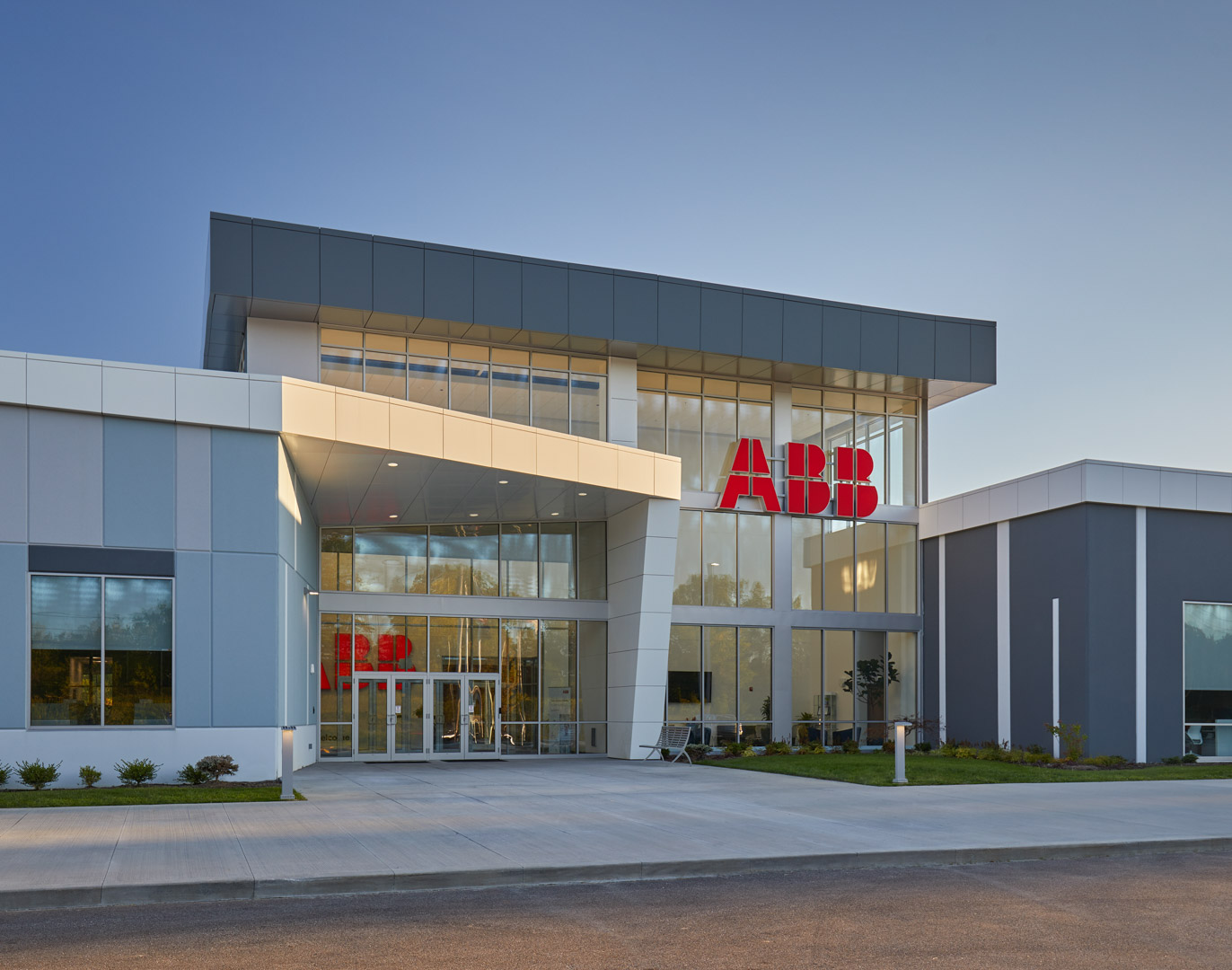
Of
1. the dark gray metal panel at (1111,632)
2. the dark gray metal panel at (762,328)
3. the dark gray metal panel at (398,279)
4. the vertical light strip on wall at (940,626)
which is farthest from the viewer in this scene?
the vertical light strip on wall at (940,626)

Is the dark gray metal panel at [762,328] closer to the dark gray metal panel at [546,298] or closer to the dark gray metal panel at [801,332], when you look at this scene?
the dark gray metal panel at [801,332]

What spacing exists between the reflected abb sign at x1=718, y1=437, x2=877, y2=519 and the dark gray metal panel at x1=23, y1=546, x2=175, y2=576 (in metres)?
16.9

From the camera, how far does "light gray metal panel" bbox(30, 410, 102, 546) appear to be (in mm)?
17500

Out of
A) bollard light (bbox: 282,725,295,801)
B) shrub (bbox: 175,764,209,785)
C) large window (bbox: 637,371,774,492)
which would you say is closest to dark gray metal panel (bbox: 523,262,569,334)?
large window (bbox: 637,371,774,492)

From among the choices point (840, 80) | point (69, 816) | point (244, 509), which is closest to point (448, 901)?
point (69, 816)

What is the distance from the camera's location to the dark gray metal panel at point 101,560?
Result: 1748cm

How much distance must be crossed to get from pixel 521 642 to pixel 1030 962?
23401 millimetres

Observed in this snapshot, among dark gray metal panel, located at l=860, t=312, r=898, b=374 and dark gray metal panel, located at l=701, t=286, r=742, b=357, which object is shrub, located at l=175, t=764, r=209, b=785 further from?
dark gray metal panel, located at l=860, t=312, r=898, b=374

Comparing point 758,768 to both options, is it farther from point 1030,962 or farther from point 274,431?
point 1030,962

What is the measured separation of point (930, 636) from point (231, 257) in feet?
71.7

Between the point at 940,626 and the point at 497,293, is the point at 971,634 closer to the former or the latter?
the point at 940,626

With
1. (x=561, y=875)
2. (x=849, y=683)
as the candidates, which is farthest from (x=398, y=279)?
(x=561, y=875)

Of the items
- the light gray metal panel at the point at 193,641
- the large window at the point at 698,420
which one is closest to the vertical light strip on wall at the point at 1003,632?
the large window at the point at 698,420

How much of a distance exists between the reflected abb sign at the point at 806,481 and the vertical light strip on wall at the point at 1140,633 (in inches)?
327
